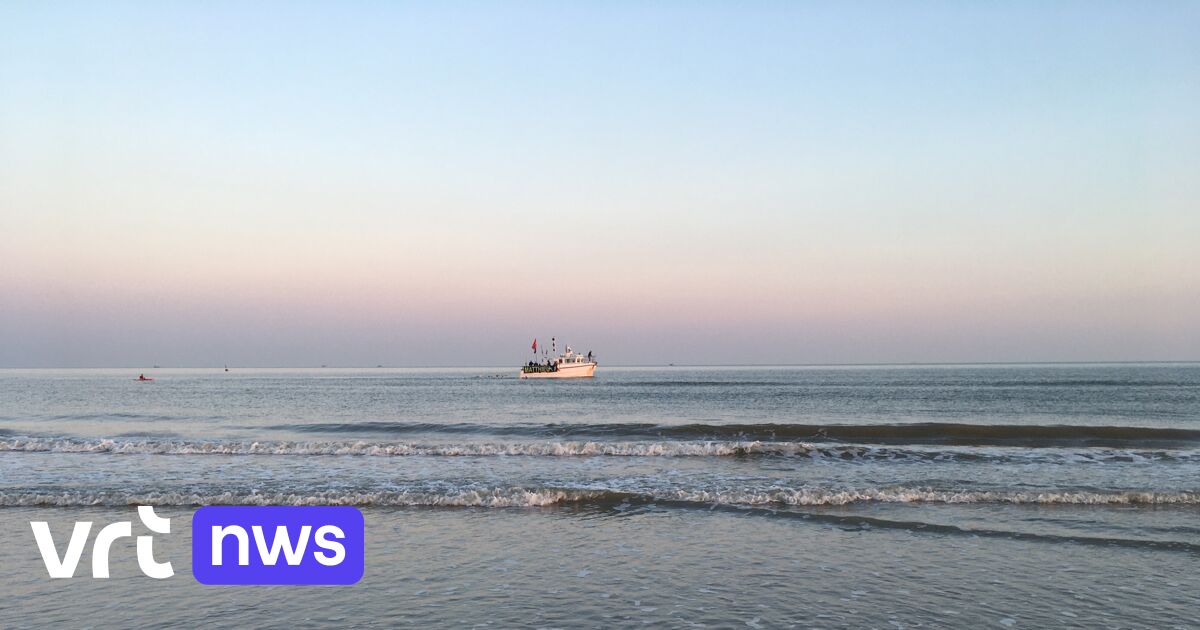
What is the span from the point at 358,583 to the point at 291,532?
17.9 ft

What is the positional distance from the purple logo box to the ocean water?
36cm

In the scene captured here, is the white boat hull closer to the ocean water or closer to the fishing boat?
the fishing boat

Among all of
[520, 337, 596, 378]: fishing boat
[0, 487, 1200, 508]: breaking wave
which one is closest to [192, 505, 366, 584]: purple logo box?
[0, 487, 1200, 508]: breaking wave

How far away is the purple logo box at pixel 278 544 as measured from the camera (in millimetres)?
10945

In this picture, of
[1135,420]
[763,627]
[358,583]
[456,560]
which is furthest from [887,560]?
[1135,420]

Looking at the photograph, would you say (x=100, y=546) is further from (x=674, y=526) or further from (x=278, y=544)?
(x=674, y=526)

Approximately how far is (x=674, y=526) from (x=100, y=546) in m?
10.6

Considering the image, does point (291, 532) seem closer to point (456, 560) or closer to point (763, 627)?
point (456, 560)

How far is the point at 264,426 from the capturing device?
1614 inches

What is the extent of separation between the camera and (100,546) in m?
12.6

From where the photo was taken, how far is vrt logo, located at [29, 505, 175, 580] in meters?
11.1

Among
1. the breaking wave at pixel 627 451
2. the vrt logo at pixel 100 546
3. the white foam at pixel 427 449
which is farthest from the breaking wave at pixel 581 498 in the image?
the white foam at pixel 427 449

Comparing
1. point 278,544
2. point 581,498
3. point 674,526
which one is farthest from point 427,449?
point 674,526

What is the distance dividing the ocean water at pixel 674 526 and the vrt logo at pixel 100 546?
246 millimetres
